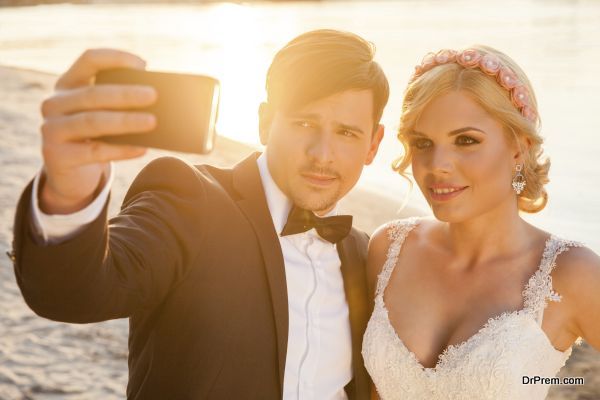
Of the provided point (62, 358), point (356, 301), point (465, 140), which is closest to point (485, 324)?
point (356, 301)

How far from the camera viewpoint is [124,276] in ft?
7.57

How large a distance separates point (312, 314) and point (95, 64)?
1903 millimetres

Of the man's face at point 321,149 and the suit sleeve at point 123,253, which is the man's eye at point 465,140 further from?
the suit sleeve at point 123,253

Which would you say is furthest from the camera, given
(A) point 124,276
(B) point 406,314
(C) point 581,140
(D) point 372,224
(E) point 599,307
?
(C) point 581,140

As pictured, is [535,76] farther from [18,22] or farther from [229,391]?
[18,22]

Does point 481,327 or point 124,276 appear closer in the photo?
point 124,276

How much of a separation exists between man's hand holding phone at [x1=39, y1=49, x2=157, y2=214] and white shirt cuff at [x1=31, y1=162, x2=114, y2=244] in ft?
0.14

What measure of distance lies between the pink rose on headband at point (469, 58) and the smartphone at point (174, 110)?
2.54 m

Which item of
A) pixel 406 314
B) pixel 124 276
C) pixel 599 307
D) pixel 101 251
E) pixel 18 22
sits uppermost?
pixel 101 251

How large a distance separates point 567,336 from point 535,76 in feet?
73.3

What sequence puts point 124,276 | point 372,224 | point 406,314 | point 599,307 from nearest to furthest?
point 124,276 → point 599,307 → point 406,314 → point 372,224

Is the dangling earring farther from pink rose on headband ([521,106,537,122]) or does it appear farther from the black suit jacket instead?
the black suit jacket

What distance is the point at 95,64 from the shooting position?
1651mm

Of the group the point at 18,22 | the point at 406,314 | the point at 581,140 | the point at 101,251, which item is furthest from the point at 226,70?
the point at 18,22
